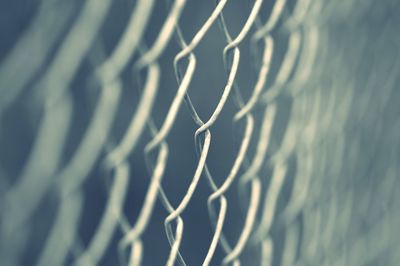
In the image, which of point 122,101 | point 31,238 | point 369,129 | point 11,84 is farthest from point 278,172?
point 122,101

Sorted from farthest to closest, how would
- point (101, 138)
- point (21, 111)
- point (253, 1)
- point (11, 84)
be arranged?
point (21, 111), point (253, 1), point (101, 138), point (11, 84)

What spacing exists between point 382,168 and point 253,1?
830 millimetres

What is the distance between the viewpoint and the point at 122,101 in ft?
6.63

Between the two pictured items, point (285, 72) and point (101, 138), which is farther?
point (285, 72)

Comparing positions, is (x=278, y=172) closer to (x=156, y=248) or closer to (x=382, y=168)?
(x=382, y=168)

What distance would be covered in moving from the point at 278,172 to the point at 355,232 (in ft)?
1.23

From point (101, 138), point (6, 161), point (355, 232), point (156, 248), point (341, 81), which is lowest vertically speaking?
point (355, 232)

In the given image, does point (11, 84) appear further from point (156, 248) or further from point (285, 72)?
point (156, 248)

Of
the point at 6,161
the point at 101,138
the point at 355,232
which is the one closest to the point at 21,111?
the point at 6,161

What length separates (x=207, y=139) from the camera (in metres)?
0.80

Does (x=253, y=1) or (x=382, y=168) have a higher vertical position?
(x=253, y=1)

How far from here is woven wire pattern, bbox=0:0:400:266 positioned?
0.57m

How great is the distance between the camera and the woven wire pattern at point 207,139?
0.57 meters

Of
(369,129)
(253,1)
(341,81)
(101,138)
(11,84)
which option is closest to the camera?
(11,84)
